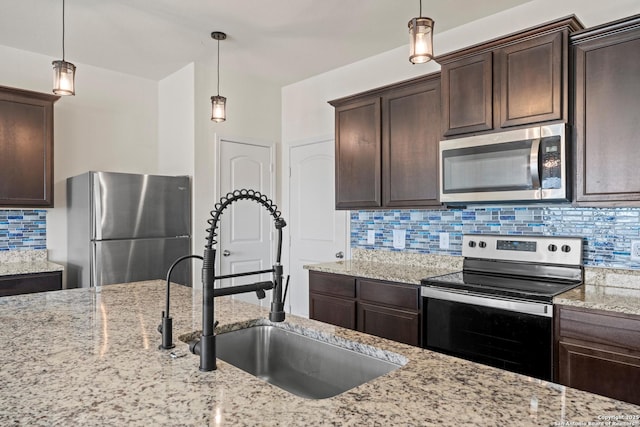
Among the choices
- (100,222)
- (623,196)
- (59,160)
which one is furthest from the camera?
(59,160)

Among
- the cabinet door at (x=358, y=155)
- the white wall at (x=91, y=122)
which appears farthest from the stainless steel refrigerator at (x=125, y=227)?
the cabinet door at (x=358, y=155)

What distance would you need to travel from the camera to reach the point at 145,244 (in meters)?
3.54

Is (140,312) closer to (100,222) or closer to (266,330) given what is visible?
(266,330)

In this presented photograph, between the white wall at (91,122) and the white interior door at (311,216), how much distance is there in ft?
5.12

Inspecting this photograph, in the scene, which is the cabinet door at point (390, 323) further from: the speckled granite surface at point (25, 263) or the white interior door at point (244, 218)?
the speckled granite surface at point (25, 263)

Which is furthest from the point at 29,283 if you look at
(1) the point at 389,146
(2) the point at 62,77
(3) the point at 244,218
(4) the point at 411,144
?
(4) the point at 411,144

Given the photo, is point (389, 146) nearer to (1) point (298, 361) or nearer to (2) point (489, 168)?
(2) point (489, 168)

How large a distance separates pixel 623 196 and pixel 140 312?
7.73 feet

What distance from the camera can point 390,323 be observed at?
276 cm

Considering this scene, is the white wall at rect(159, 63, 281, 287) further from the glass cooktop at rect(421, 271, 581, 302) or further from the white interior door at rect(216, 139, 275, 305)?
the glass cooktop at rect(421, 271, 581, 302)

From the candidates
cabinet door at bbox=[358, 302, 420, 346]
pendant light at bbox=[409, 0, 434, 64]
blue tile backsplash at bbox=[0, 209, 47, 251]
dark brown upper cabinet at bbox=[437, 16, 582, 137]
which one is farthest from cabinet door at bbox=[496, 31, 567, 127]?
blue tile backsplash at bbox=[0, 209, 47, 251]

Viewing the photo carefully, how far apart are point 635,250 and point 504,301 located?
84cm

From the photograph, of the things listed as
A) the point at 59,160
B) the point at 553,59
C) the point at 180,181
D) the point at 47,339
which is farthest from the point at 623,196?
the point at 59,160

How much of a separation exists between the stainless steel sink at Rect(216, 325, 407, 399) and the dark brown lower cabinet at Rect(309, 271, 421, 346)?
1329 mm
